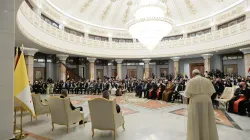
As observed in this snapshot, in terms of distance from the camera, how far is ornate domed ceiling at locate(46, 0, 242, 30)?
14180 millimetres

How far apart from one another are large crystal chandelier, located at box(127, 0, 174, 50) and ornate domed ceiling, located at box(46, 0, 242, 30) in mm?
6501

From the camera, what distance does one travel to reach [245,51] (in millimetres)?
Result: 11852

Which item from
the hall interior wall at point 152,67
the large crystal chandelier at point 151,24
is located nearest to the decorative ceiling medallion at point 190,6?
the hall interior wall at point 152,67

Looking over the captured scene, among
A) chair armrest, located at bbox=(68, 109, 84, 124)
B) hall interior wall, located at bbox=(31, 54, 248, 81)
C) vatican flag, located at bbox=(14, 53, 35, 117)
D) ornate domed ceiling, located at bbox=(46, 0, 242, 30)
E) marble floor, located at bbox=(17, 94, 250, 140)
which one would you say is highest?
ornate domed ceiling, located at bbox=(46, 0, 242, 30)

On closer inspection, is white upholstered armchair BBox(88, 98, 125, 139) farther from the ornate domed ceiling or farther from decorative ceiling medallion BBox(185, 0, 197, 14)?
decorative ceiling medallion BBox(185, 0, 197, 14)

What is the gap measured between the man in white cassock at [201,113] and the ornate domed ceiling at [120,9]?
1337 centimetres

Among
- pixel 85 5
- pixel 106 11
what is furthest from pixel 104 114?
pixel 106 11

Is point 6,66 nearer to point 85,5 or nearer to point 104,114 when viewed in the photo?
point 104,114

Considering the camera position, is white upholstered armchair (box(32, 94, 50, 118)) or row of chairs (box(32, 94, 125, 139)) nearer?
row of chairs (box(32, 94, 125, 139))

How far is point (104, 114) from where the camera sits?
3578 millimetres

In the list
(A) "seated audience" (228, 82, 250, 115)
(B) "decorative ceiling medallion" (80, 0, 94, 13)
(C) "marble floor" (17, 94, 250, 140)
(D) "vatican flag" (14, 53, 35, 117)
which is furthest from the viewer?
(B) "decorative ceiling medallion" (80, 0, 94, 13)

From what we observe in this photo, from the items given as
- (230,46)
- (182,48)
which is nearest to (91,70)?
(182,48)

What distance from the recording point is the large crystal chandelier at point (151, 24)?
8073 millimetres

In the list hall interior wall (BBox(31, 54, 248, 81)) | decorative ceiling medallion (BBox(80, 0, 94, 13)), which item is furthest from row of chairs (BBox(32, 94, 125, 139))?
decorative ceiling medallion (BBox(80, 0, 94, 13))
